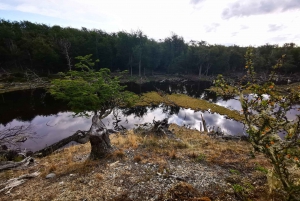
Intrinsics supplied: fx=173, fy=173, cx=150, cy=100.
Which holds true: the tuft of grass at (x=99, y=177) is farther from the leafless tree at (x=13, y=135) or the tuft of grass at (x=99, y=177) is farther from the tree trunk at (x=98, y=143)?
the leafless tree at (x=13, y=135)

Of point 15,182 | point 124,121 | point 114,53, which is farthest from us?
point 114,53

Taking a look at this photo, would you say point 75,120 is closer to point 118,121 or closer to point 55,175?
point 118,121

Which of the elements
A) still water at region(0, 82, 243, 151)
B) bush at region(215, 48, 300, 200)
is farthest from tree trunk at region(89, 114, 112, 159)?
still water at region(0, 82, 243, 151)

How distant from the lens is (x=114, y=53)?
71.1 meters

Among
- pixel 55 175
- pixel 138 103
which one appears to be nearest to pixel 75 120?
pixel 138 103

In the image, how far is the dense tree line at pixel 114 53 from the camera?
2208 inches

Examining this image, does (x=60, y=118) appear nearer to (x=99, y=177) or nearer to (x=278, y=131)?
(x=99, y=177)

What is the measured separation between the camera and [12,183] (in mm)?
7805

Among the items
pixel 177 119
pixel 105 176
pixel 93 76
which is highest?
pixel 93 76

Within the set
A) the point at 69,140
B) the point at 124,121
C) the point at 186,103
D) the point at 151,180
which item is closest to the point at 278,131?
the point at 151,180

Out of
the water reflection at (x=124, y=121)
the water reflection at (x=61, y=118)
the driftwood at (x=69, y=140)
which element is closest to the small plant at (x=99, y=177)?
the driftwood at (x=69, y=140)

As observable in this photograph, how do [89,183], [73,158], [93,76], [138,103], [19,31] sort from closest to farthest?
[89,183], [73,158], [93,76], [138,103], [19,31]

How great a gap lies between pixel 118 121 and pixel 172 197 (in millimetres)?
19674

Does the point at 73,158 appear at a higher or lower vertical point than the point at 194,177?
lower
